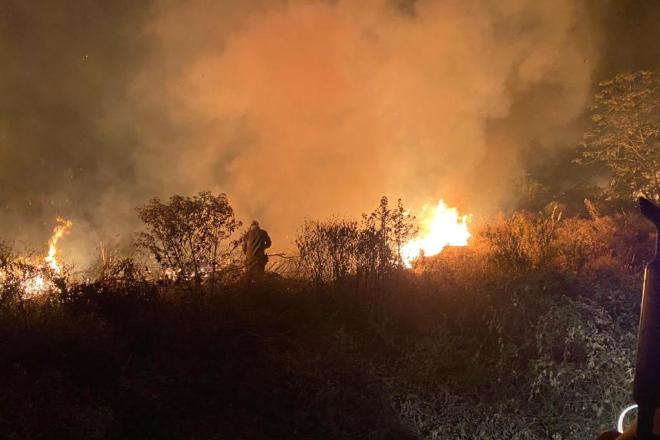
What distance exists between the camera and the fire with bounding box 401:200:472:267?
36.4 ft

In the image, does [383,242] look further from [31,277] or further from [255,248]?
[31,277]

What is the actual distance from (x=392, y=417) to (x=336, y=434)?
1.57 ft

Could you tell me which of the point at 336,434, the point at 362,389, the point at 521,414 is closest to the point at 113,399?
the point at 336,434

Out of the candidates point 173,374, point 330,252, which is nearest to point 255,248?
point 330,252

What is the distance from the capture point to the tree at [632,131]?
37.8 ft

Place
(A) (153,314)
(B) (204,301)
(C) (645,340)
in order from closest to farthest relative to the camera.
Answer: (C) (645,340), (A) (153,314), (B) (204,301)

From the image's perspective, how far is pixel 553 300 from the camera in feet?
16.9

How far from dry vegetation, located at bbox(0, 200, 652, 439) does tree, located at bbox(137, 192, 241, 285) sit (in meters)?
0.13

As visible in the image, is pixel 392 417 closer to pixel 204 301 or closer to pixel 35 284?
pixel 204 301

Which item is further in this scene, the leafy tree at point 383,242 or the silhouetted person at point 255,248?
the silhouetted person at point 255,248

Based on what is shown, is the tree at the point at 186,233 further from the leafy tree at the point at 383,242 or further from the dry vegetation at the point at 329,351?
the leafy tree at the point at 383,242

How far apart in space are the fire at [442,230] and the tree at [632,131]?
4.18 metres

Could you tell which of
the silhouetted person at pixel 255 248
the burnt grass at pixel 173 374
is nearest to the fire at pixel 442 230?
the silhouetted person at pixel 255 248

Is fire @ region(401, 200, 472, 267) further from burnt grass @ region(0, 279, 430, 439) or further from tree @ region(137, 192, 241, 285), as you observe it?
burnt grass @ region(0, 279, 430, 439)
